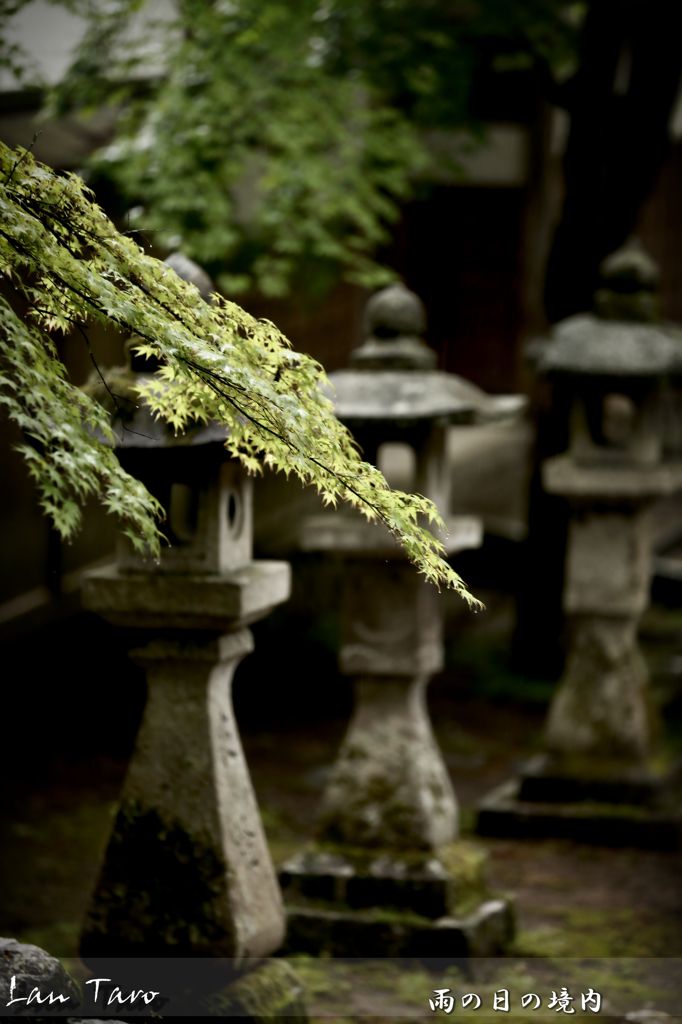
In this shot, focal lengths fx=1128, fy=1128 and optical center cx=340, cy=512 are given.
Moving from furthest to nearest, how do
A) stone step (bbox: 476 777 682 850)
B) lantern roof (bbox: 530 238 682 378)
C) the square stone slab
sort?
lantern roof (bbox: 530 238 682 378) < stone step (bbox: 476 777 682 850) < the square stone slab

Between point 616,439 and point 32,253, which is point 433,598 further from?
point 32,253

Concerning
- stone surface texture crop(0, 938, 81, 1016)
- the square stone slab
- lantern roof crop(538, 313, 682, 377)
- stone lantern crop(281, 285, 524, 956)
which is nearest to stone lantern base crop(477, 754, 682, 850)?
stone lantern crop(281, 285, 524, 956)

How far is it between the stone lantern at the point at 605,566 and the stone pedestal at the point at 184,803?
3.36 m

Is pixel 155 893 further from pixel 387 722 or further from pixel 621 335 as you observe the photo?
pixel 621 335

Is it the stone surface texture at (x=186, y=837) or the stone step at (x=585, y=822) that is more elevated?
the stone surface texture at (x=186, y=837)

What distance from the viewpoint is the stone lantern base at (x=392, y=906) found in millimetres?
4855

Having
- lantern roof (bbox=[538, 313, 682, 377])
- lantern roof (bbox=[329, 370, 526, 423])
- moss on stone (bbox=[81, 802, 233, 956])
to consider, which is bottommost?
moss on stone (bbox=[81, 802, 233, 956])

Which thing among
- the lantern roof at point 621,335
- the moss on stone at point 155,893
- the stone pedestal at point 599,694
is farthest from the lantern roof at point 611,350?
the moss on stone at point 155,893

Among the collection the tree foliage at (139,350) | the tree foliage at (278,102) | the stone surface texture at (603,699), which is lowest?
the stone surface texture at (603,699)

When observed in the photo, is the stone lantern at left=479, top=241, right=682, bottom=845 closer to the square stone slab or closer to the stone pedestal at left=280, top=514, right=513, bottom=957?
the stone pedestal at left=280, top=514, right=513, bottom=957

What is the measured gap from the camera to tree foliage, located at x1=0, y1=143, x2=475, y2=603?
105 inches

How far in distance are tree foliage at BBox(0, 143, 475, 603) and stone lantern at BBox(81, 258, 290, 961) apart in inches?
29.8

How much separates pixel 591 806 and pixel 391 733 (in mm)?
2088

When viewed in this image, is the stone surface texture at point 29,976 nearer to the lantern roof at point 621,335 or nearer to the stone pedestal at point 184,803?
the stone pedestal at point 184,803
